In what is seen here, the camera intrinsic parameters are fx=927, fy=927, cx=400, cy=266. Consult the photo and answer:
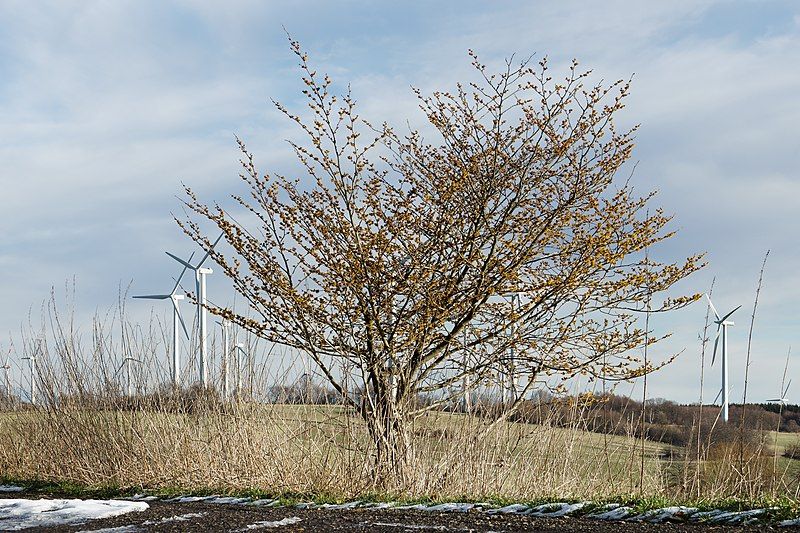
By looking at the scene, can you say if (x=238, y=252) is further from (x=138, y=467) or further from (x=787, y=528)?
(x=787, y=528)

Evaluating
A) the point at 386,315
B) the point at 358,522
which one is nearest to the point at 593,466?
the point at 386,315

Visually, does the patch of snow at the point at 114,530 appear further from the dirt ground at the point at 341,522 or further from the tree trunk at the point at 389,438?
the tree trunk at the point at 389,438

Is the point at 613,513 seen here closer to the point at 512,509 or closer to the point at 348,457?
the point at 512,509

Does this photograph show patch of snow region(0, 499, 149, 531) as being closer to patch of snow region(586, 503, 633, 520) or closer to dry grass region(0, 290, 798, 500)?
dry grass region(0, 290, 798, 500)

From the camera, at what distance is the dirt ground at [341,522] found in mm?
6133

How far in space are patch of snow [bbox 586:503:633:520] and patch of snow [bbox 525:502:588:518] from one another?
174mm

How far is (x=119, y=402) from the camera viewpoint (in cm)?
1094

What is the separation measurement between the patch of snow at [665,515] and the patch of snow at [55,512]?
159 inches

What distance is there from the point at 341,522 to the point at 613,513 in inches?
76.3

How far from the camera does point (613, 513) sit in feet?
21.6

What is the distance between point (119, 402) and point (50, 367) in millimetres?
1402

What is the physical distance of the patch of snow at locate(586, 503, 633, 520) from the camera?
21.4 feet

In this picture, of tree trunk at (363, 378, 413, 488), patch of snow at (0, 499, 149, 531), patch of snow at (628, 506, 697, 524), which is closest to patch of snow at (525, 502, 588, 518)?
patch of snow at (628, 506, 697, 524)

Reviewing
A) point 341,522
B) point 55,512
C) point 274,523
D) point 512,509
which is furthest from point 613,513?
point 55,512
